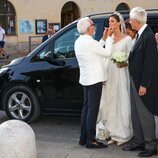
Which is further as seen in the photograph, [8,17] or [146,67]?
[8,17]

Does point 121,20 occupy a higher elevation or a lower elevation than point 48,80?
higher

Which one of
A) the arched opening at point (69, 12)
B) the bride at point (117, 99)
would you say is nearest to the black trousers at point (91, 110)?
the bride at point (117, 99)

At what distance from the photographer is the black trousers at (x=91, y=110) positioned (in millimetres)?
6043

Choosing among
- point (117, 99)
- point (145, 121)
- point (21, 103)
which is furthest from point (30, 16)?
point (145, 121)

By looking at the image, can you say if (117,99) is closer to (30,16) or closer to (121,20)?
(121,20)

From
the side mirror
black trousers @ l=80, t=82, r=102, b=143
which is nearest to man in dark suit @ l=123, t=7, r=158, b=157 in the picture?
black trousers @ l=80, t=82, r=102, b=143

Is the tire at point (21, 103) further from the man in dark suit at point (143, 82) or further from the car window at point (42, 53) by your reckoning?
the man in dark suit at point (143, 82)

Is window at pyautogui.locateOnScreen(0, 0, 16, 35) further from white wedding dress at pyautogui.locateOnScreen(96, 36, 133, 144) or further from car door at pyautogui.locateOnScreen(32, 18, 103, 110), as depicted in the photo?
white wedding dress at pyautogui.locateOnScreen(96, 36, 133, 144)

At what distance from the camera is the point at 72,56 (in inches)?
295

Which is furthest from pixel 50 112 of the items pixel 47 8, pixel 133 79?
pixel 47 8

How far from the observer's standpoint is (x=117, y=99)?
6410 millimetres

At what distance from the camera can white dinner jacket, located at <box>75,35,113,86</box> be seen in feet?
19.5

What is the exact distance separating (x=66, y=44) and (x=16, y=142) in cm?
301

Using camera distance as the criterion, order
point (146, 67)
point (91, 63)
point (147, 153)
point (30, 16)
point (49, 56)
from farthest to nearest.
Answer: point (30, 16) → point (49, 56) → point (91, 63) → point (147, 153) → point (146, 67)
